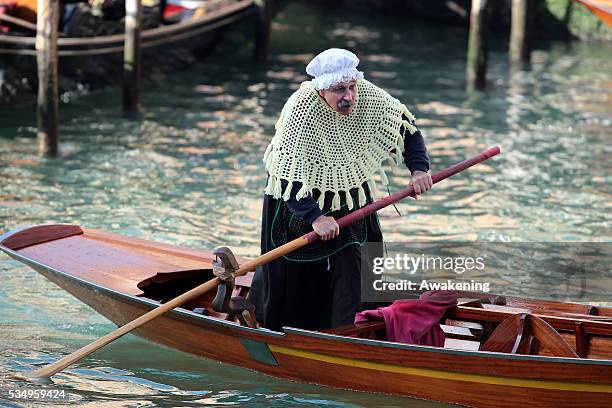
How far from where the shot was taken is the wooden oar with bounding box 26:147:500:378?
203 inches

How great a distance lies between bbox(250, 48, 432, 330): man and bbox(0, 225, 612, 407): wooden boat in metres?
0.22

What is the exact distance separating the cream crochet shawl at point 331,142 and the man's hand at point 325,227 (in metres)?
0.13

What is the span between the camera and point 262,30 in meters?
14.8

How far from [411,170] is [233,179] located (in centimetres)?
453

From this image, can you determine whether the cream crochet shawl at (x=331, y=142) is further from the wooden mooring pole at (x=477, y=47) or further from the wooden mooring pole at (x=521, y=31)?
the wooden mooring pole at (x=521, y=31)

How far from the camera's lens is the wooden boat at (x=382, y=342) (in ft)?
16.0

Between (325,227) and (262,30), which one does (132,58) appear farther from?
(325,227)

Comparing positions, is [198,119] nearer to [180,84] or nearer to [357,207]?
[180,84]

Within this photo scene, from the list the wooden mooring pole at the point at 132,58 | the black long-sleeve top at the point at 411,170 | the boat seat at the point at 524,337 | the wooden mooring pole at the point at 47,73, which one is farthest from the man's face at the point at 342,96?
the wooden mooring pole at the point at 132,58

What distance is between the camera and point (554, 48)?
16.2 meters

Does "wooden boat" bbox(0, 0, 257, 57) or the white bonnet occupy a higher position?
the white bonnet

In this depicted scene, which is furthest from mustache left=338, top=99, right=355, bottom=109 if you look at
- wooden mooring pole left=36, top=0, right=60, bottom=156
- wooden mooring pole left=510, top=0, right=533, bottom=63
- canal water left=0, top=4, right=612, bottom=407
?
wooden mooring pole left=510, top=0, right=533, bottom=63

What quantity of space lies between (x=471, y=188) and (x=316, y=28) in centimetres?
851

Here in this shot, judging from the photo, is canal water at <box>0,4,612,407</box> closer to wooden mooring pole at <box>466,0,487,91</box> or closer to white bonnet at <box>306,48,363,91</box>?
wooden mooring pole at <box>466,0,487,91</box>
